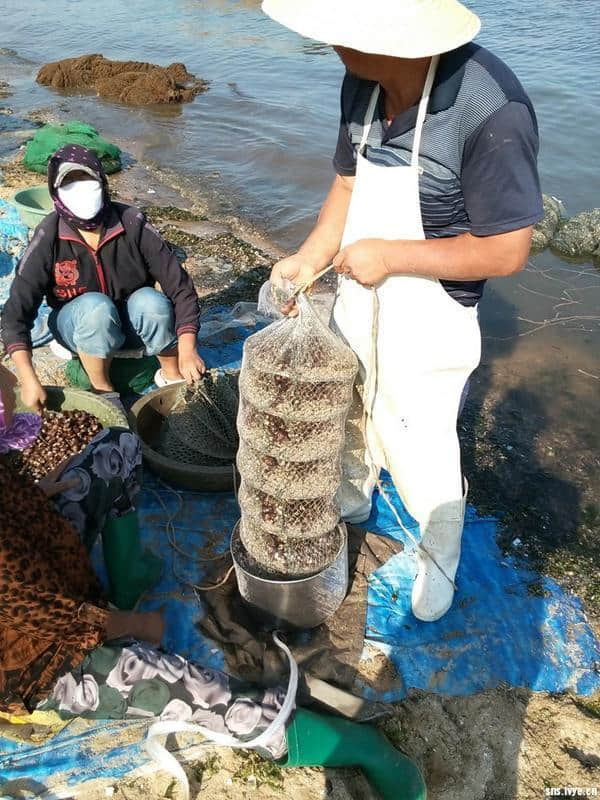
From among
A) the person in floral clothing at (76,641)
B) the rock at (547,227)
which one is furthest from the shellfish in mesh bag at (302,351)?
the rock at (547,227)

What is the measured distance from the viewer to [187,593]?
9.27 feet

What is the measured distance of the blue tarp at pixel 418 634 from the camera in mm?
2285

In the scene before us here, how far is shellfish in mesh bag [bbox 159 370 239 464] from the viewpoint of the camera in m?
3.50

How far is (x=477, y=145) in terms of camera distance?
6.18 ft

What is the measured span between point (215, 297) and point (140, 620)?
367 centimetres

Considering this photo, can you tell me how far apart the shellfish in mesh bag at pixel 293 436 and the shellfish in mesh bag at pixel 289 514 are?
0.21 metres

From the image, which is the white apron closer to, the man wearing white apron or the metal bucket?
the man wearing white apron

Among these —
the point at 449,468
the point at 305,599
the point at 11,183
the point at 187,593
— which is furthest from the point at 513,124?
the point at 11,183

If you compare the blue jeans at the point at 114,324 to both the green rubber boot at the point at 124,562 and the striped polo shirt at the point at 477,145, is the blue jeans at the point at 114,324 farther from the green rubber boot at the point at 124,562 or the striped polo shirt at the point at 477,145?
the striped polo shirt at the point at 477,145

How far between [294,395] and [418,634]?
1.31 meters

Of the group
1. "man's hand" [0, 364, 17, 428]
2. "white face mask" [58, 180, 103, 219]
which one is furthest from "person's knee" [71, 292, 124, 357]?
"man's hand" [0, 364, 17, 428]

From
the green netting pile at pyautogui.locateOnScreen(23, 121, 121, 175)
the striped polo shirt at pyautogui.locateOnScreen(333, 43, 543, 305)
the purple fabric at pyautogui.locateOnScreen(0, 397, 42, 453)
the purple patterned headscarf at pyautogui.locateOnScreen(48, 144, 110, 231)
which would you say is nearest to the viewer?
the striped polo shirt at pyautogui.locateOnScreen(333, 43, 543, 305)

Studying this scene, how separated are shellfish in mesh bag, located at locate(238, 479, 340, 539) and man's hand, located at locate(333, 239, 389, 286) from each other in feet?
3.05

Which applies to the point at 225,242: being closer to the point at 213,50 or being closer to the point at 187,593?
the point at 187,593
